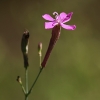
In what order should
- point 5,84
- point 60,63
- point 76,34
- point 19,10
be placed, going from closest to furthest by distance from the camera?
point 5,84 → point 60,63 → point 76,34 → point 19,10

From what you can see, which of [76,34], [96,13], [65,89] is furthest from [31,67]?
[96,13]

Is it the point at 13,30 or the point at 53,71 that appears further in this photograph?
the point at 13,30

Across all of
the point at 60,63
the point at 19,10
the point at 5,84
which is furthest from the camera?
the point at 19,10

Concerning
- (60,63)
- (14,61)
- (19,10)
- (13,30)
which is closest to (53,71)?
(60,63)

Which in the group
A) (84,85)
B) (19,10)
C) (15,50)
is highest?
(19,10)

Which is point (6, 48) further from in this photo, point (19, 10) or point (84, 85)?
point (84, 85)

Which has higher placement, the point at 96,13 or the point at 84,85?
the point at 96,13
